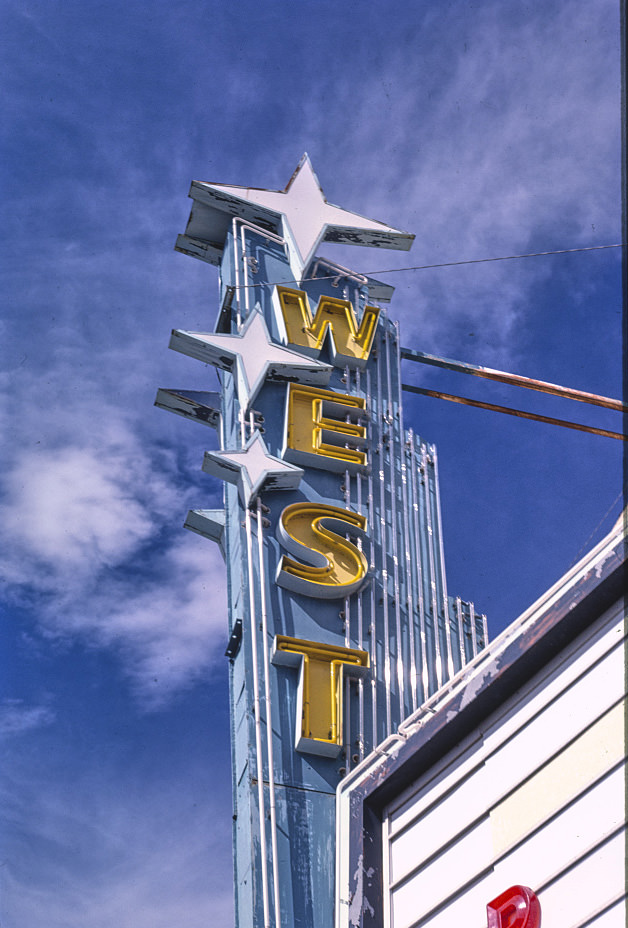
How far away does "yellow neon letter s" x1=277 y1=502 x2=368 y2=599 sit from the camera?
1076 cm

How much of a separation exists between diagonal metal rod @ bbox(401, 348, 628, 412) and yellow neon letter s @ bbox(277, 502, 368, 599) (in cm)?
312

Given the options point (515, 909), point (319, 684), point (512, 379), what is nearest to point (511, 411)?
point (512, 379)

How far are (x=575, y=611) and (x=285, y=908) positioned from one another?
4.46 m

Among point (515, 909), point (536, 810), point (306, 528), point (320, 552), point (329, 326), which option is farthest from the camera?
point (329, 326)

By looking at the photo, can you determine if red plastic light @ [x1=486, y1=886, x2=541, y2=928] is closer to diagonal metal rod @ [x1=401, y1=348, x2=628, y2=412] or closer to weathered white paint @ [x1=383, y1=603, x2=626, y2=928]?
weathered white paint @ [x1=383, y1=603, x2=626, y2=928]

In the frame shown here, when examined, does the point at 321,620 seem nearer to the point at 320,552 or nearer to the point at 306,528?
the point at 320,552

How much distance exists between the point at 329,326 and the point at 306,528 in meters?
3.41

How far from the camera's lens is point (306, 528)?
37.0 ft

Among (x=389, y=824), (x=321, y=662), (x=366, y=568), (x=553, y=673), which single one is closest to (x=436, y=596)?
(x=366, y=568)

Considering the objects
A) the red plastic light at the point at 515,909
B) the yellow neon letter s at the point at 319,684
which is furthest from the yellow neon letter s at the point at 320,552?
the red plastic light at the point at 515,909

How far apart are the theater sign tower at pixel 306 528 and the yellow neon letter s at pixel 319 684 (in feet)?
0.05

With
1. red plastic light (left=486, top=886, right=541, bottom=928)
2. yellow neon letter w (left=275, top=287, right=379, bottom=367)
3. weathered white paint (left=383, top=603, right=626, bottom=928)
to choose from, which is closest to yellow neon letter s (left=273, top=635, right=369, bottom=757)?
weathered white paint (left=383, top=603, right=626, bottom=928)

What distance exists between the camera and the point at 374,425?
13.0 m

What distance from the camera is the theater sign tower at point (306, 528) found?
9.27 m
